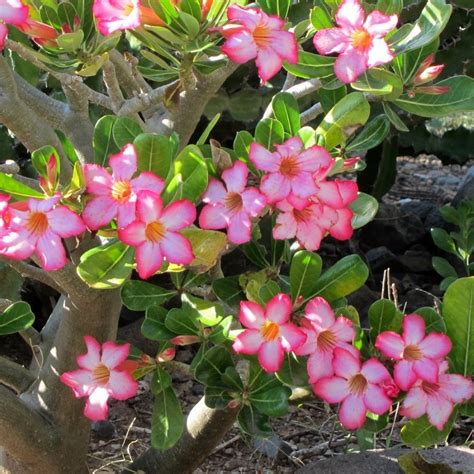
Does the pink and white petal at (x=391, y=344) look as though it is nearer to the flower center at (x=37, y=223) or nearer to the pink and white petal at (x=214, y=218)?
the pink and white petal at (x=214, y=218)

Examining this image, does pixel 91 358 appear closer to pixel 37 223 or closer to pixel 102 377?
pixel 102 377

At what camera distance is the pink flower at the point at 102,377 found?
3.61ft

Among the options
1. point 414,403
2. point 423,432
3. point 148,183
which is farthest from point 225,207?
point 423,432

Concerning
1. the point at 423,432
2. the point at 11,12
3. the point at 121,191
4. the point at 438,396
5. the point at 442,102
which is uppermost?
the point at 11,12

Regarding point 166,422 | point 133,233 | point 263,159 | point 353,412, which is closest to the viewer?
point 133,233

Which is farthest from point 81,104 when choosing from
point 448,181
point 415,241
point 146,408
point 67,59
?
point 448,181

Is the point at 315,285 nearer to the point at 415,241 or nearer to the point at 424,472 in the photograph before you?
the point at 424,472

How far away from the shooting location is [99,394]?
1104mm

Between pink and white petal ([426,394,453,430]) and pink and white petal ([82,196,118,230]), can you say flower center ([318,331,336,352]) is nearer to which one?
pink and white petal ([426,394,453,430])

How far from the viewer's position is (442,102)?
3.59 feet

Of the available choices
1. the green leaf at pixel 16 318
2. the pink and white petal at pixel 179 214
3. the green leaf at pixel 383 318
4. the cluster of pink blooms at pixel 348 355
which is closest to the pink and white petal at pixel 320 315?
the cluster of pink blooms at pixel 348 355

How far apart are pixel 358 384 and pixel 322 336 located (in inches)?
2.8

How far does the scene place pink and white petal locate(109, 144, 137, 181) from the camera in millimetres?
923

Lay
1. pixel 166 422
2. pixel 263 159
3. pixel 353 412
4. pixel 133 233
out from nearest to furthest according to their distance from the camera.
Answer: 1. pixel 133 233
2. pixel 263 159
3. pixel 353 412
4. pixel 166 422
